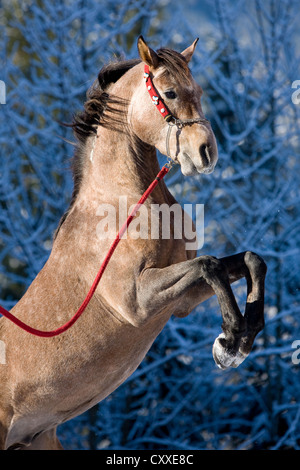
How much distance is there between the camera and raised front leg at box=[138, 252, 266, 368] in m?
2.22

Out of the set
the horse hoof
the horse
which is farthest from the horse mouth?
the horse hoof

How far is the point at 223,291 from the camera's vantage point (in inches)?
87.9

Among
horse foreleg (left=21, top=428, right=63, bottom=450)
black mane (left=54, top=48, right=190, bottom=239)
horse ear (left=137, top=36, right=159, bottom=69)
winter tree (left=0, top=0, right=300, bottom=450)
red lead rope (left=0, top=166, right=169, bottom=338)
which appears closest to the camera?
horse ear (left=137, top=36, right=159, bottom=69)

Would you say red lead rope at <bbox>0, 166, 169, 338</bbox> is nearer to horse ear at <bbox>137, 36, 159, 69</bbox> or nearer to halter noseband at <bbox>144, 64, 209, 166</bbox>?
halter noseband at <bbox>144, 64, 209, 166</bbox>

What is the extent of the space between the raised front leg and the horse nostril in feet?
1.16

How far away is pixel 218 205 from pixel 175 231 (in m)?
2.79

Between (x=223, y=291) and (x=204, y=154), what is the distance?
1.68 ft

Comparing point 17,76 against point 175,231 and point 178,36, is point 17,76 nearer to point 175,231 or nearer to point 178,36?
point 178,36

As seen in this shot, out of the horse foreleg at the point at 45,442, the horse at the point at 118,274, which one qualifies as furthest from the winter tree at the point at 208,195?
the horse at the point at 118,274

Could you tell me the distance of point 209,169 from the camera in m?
2.27

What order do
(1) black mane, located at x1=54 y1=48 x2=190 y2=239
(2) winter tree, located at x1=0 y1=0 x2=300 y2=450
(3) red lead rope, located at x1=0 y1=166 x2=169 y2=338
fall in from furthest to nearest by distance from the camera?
(2) winter tree, located at x1=0 y1=0 x2=300 y2=450, (1) black mane, located at x1=54 y1=48 x2=190 y2=239, (3) red lead rope, located at x1=0 y1=166 x2=169 y2=338

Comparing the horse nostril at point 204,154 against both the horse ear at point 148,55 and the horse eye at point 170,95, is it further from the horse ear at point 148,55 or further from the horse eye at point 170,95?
the horse ear at point 148,55

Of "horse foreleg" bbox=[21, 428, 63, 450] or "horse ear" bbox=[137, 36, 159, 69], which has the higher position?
"horse ear" bbox=[137, 36, 159, 69]

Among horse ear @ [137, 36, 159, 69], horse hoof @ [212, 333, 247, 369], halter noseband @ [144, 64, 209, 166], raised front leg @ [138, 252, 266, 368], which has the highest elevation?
horse ear @ [137, 36, 159, 69]
